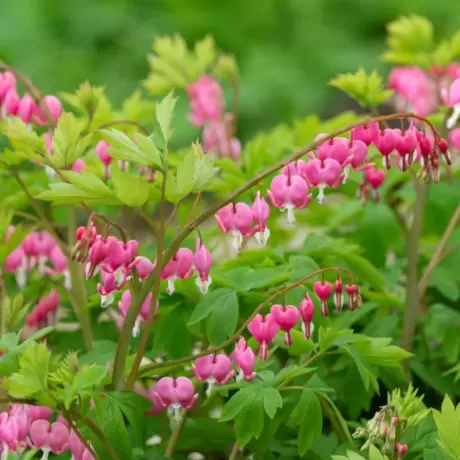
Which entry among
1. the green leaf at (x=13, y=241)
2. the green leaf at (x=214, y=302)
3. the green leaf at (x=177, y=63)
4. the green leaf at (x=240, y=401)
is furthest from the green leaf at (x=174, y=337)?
the green leaf at (x=177, y=63)

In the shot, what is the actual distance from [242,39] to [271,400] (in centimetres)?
519

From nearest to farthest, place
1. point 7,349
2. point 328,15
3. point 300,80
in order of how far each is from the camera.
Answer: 1. point 7,349
2. point 300,80
3. point 328,15

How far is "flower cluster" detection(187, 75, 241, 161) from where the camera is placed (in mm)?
2279

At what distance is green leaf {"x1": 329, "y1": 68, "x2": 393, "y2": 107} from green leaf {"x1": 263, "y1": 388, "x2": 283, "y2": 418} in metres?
0.56

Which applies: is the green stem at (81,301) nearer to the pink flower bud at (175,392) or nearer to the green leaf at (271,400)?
the pink flower bud at (175,392)

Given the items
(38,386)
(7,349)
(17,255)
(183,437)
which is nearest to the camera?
(38,386)

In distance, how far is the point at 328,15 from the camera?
659 cm

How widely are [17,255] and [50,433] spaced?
0.49 meters

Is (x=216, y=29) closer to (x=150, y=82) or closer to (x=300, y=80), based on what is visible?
(x=300, y=80)

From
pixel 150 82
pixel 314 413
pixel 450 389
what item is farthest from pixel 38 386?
pixel 150 82

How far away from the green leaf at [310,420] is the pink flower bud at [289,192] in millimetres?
247

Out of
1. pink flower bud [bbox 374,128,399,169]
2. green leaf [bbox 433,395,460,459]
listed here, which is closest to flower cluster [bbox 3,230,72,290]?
pink flower bud [bbox 374,128,399,169]

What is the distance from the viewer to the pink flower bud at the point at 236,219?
134 centimetres

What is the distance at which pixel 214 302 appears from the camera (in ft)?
4.75
